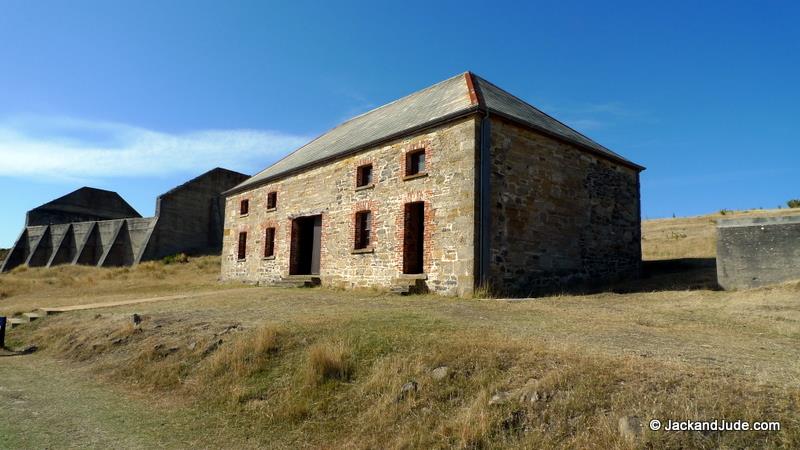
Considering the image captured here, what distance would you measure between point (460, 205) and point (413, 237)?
7.19 feet

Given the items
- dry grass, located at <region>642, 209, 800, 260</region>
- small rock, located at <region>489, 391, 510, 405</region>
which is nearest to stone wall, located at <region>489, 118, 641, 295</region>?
dry grass, located at <region>642, 209, 800, 260</region>

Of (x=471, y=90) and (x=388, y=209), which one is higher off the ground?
(x=471, y=90)

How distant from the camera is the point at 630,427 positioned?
3793 millimetres

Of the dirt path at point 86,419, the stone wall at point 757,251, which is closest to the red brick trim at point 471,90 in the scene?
the stone wall at point 757,251

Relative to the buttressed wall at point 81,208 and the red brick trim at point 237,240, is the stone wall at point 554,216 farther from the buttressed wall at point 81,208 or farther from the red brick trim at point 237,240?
the buttressed wall at point 81,208

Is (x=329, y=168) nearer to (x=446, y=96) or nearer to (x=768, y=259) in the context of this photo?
(x=446, y=96)

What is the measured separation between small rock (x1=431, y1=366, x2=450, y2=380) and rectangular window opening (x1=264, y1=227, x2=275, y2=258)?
632 inches

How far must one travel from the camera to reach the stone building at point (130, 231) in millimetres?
31719

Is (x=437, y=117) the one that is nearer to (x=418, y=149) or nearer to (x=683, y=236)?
(x=418, y=149)

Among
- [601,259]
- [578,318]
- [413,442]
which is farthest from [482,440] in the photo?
[601,259]

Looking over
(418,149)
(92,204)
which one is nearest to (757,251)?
(418,149)

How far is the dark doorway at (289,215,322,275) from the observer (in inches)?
Answer: 738

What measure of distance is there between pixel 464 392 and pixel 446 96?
502 inches

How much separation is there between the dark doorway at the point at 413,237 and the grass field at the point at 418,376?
3.41m
